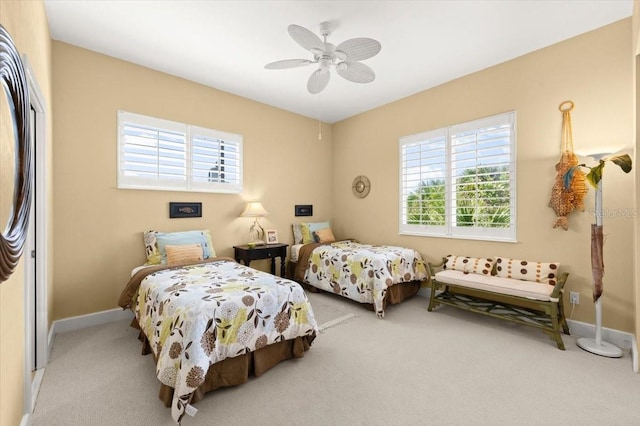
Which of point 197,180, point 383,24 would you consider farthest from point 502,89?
point 197,180

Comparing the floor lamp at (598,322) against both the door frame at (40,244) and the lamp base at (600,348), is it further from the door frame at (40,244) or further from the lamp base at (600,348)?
the door frame at (40,244)

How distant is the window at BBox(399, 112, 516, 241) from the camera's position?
139 inches

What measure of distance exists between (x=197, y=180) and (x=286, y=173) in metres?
1.60

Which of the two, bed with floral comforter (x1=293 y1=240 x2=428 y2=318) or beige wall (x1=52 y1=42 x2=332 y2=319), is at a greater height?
beige wall (x1=52 y1=42 x2=332 y2=319)

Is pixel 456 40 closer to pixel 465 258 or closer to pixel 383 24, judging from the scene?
pixel 383 24

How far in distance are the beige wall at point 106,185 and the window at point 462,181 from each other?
2.70 meters

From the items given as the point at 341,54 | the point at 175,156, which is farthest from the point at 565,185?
the point at 175,156

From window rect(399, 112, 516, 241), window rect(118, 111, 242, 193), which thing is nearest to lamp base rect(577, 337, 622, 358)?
window rect(399, 112, 516, 241)

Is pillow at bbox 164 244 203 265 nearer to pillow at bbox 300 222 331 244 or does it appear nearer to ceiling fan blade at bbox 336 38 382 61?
pillow at bbox 300 222 331 244

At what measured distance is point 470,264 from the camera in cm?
364

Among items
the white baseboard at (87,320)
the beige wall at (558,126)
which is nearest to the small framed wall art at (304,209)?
the beige wall at (558,126)

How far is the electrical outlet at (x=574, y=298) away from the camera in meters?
2.99

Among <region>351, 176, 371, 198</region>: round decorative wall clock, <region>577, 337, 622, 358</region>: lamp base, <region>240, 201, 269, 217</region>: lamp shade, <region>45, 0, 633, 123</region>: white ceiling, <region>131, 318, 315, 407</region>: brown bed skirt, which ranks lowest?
<region>577, 337, 622, 358</region>: lamp base

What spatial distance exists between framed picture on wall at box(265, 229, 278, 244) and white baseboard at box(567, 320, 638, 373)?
3896 mm
